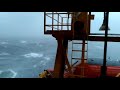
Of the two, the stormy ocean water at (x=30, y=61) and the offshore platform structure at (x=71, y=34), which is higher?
the offshore platform structure at (x=71, y=34)

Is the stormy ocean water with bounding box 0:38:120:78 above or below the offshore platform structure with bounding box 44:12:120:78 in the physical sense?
below

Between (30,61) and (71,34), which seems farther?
(30,61)

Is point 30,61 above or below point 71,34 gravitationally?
below

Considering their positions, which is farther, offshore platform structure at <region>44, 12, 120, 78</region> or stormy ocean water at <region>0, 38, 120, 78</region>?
stormy ocean water at <region>0, 38, 120, 78</region>

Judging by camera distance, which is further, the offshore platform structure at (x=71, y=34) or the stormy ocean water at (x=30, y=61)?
the stormy ocean water at (x=30, y=61)
